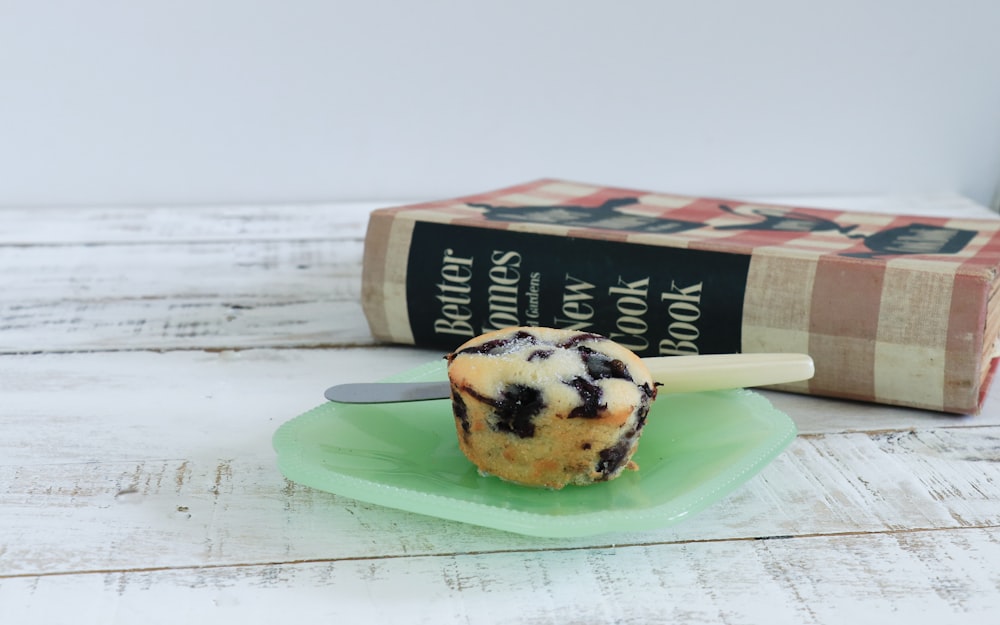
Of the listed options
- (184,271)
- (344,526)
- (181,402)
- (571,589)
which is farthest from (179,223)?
(571,589)

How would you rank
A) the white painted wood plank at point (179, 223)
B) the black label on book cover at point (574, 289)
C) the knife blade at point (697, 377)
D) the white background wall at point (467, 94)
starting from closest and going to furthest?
the knife blade at point (697, 377) → the black label on book cover at point (574, 289) → the white painted wood plank at point (179, 223) → the white background wall at point (467, 94)

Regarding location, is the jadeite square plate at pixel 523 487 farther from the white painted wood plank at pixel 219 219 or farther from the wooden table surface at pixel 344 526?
the white painted wood plank at pixel 219 219

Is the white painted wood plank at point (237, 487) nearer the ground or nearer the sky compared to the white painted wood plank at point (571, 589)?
nearer the sky

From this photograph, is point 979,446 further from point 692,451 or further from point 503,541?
point 503,541

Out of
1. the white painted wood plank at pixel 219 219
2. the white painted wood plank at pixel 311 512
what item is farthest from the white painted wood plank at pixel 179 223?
the white painted wood plank at pixel 311 512

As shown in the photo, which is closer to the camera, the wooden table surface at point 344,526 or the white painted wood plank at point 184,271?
the wooden table surface at point 344,526
